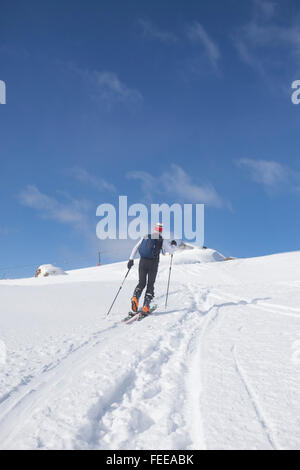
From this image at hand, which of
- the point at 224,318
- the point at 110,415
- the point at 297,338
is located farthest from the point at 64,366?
the point at 224,318

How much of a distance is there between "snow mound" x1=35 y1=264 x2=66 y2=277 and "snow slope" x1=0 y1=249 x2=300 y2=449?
3286 centimetres

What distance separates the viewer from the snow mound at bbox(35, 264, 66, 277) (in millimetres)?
37719

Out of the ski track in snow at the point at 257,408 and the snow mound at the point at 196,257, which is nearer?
the ski track in snow at the point at 257,408

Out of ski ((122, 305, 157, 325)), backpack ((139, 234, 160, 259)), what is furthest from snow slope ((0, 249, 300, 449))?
backpack ((139, 234, 160, 259))

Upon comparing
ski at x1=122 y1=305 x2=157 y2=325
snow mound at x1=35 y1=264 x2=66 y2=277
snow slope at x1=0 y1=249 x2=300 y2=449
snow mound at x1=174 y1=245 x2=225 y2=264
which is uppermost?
snow mound at x1=174 y1=245 x2=225 y2=264

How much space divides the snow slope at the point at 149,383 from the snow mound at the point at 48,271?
108 ft

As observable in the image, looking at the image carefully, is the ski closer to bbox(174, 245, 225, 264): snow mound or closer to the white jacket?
the white jacket

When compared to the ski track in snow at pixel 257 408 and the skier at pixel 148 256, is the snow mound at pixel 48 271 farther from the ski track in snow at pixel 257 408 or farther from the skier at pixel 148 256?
the ski track in snow at pixel 257 408

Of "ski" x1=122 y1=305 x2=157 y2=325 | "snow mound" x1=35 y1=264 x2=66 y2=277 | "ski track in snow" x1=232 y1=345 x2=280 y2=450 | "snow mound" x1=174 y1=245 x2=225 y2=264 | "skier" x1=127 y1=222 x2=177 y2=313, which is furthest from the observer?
"snow mound" x1=174 y1=245 x2=225 y2=264

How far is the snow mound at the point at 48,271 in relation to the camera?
3772 cm

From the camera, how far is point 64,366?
3.54 metres

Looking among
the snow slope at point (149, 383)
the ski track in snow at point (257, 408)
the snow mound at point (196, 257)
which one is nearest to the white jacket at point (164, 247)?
the snow slope at point (149, 383)

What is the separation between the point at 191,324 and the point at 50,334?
288 centimetres
